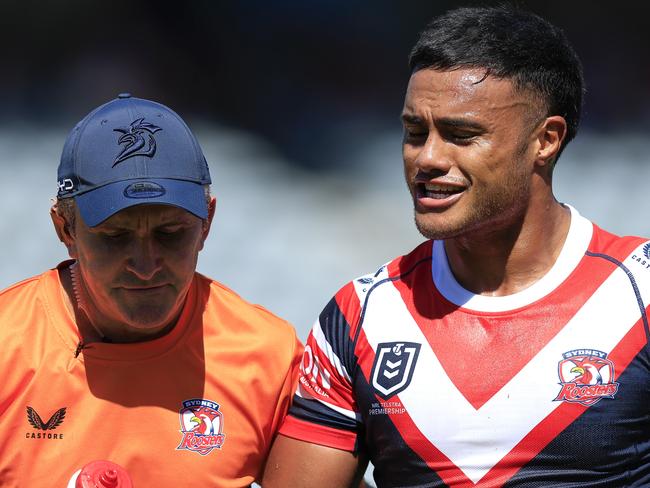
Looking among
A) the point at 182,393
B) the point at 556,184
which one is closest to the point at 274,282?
the point at 556,184

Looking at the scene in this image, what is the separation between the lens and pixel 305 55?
277 inches

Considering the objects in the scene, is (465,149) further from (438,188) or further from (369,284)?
(369,284)

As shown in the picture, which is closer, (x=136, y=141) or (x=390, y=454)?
(x=136, y=141)

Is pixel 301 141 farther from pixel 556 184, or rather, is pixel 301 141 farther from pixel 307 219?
pixel 556 184

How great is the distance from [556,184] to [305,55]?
1703 mm

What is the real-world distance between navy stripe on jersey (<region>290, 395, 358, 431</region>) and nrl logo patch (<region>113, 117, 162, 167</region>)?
798 millimetres

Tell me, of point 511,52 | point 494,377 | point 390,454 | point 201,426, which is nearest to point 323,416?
point 390,454

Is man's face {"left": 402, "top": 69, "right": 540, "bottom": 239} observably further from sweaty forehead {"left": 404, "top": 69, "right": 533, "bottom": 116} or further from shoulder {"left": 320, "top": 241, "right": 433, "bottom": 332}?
shoulder {"left": 320, "top": 241, "right": 433, "bottom": 332}

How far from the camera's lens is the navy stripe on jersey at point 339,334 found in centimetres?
316

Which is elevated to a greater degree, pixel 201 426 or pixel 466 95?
pixel 466 95

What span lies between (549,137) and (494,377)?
0.67 meters

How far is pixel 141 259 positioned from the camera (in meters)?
2.96

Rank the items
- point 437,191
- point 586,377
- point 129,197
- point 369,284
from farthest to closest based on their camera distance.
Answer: point 369,284 → point 437,191 → point 586,377 → point 129,197

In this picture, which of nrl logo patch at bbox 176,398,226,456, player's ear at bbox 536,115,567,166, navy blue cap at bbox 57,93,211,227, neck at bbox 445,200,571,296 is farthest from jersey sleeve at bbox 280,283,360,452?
player's ear at bbox 536,115,567,166
